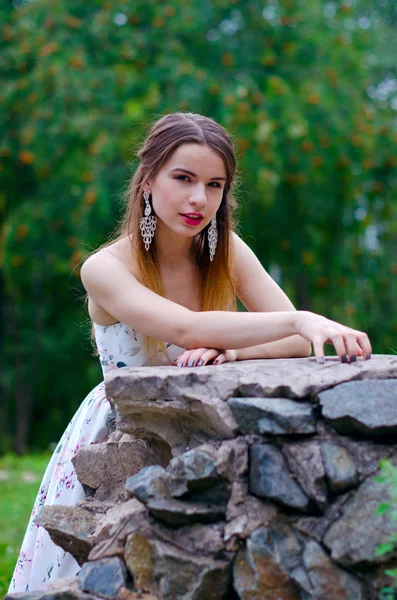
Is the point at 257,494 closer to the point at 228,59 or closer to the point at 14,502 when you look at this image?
the point at 14,502

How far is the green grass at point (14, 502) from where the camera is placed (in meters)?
4.48

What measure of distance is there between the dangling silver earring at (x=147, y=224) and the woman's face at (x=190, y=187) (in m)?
0.13

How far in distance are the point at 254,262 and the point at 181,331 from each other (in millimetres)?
701

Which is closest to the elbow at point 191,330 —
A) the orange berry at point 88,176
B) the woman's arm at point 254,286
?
the woman's arm at point 254,286

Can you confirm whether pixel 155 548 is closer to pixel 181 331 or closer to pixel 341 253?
pixel 181 331

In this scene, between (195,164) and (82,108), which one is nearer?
(195,164)

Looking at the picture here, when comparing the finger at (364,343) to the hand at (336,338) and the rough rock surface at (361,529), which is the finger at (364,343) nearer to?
the hand at (336,338)

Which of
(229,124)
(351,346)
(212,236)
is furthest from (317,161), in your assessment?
(351,346)

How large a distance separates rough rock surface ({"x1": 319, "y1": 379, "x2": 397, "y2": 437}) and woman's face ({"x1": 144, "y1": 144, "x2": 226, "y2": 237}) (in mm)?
938

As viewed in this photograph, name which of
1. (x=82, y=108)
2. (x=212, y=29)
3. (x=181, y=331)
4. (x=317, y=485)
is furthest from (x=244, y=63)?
(x=317, y=485)

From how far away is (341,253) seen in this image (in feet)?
29.1

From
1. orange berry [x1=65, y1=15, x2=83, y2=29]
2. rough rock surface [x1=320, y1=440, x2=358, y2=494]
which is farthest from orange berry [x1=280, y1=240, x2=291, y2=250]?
rough rock surface [x1=320, y1=440, x2=358, y2=494]

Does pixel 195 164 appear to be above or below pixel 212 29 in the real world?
below

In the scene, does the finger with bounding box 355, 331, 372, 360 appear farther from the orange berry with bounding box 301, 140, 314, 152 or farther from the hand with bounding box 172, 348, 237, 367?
the orange berry with bounding box 301, 140, 314, 152
